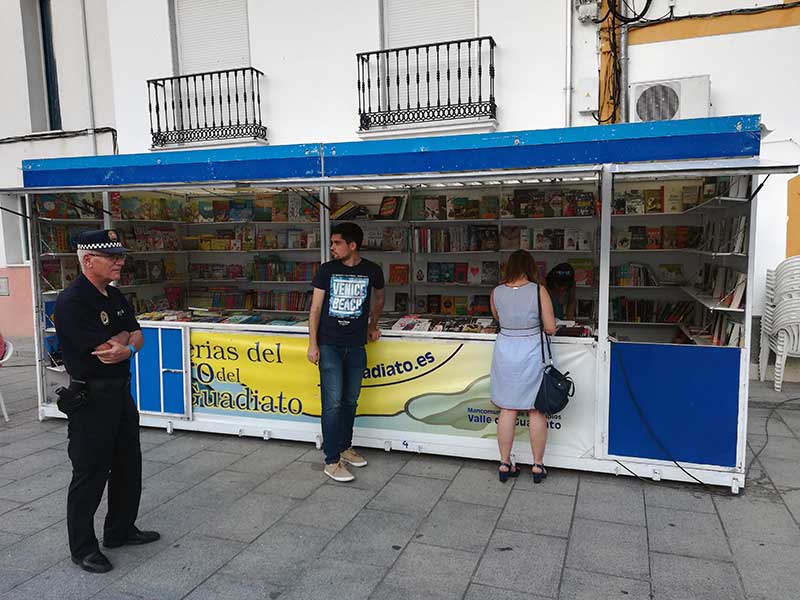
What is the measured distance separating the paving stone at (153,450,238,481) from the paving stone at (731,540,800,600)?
11.7 feet

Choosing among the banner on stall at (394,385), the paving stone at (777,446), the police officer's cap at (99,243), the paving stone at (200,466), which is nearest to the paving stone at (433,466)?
the banner on stall at (394,385)

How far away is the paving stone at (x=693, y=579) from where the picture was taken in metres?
2.98

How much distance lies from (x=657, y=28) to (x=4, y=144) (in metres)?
10.9

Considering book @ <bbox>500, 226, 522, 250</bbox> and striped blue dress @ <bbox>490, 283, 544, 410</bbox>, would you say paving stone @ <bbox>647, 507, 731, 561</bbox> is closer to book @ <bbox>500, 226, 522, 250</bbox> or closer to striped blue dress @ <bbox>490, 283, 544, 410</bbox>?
striped blue dress @ <bbox>490, 283, 544, 410</bbox>

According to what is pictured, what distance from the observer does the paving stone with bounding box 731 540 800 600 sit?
118 inches

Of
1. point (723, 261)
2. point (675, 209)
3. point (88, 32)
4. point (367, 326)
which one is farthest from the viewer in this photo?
point (88, 32)

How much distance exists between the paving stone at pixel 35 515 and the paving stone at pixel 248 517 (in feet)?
3.40

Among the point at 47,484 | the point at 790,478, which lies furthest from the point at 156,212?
the point at 790,478

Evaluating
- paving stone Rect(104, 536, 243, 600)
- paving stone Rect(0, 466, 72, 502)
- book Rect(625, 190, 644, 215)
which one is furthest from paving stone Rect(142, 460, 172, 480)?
book Rect(625, 190, 644, 215)

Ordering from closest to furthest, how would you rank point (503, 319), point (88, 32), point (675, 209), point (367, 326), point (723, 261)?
point (503, 319)
point (367, 326)
point (723, 261)
point (675, 209)
point (88, 32)

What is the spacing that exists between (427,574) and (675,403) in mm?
2200

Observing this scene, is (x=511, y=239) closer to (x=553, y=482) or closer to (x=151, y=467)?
(x=553, y=482)

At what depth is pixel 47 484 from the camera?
177 inches

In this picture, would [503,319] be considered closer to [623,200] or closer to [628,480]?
[628,480]
